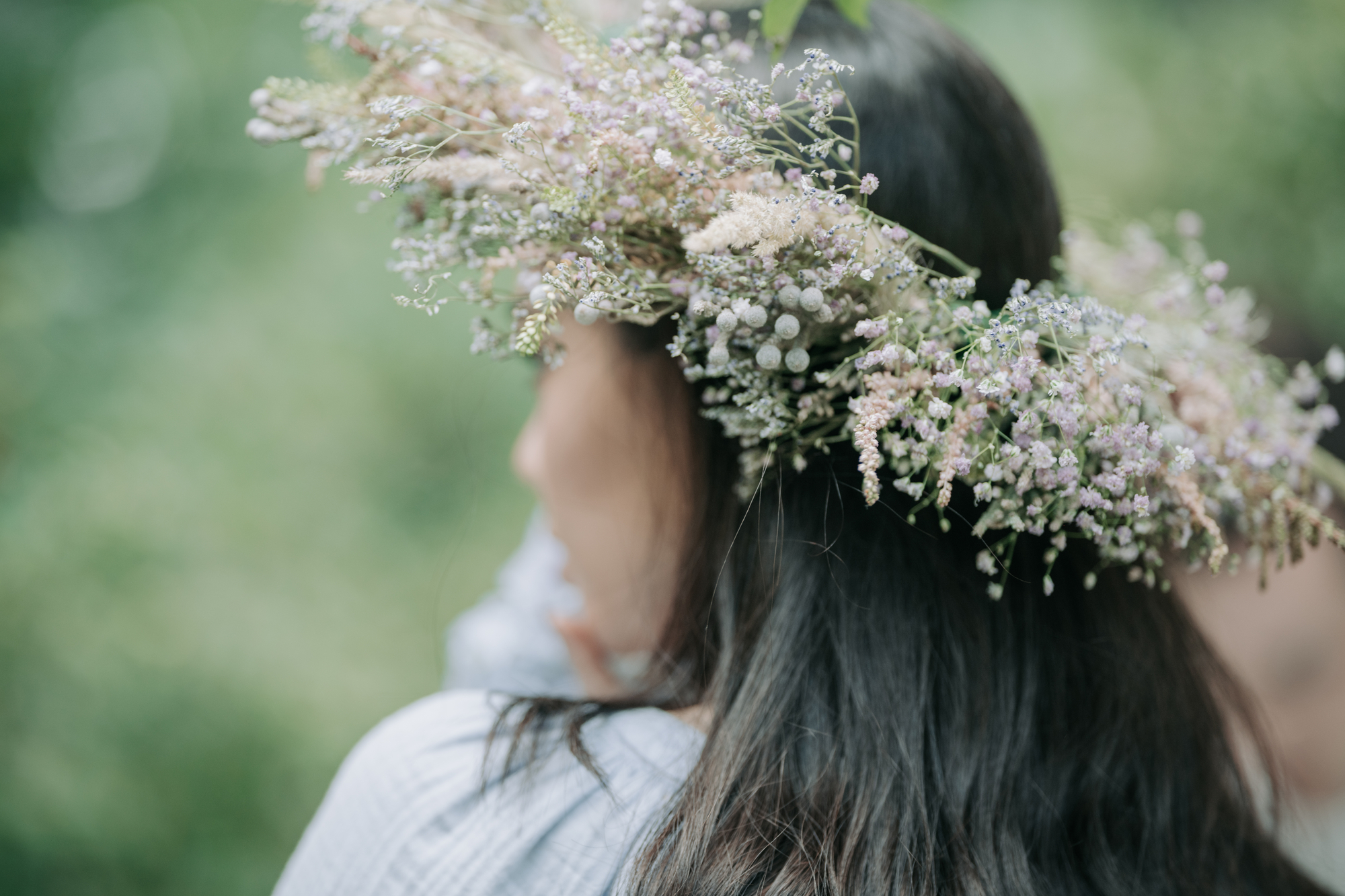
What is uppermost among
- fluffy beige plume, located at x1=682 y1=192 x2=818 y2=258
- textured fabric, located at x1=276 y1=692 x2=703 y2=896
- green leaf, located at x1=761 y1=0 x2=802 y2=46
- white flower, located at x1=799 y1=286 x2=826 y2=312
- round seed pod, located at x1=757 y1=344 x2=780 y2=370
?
green leaf, located at x1=761 y1=0 x2=802 y2=46

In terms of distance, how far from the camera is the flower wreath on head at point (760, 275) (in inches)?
25.5

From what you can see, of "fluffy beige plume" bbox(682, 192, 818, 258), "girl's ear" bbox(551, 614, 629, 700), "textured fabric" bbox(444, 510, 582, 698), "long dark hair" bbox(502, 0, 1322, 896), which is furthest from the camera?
"textured fabric" bbox(444, 510, 582, 698)

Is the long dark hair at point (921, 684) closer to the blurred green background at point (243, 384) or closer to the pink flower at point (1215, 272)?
the pink flower at point (1215, 272)

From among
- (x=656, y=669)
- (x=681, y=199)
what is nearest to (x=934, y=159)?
(x=681, y=199)

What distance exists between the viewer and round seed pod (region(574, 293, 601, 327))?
2.04 ft

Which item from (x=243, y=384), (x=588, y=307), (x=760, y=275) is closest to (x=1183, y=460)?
(x=760, y=275)

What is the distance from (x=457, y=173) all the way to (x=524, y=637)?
1.19 metres

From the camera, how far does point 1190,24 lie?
2.65 m

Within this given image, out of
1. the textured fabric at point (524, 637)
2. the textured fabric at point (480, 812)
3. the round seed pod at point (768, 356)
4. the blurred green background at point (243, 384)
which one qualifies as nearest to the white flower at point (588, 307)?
the round seed pod at point (768, 356)

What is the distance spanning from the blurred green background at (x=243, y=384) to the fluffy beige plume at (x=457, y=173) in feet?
5.33

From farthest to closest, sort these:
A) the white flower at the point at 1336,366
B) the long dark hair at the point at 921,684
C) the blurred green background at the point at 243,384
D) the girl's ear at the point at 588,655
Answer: the blurred green background at the point at 243,384 < the girl's ear at the point at 588,655 < the white flower at the point at 1336,366 < the long dark hair at the point at 921,684

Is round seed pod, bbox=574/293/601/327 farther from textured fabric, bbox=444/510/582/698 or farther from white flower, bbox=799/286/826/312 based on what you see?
textured fabric, bbox=444/510/582/698

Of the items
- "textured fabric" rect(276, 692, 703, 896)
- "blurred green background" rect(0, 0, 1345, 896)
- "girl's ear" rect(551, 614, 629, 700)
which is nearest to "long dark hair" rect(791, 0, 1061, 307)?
"textured fabric" rect(276, 692, 703, 896)

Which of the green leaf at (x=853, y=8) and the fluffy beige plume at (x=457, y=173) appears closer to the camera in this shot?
the fluffy beige plume at (x=457, y=173)
